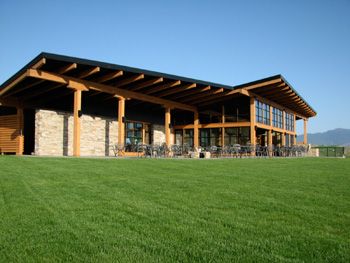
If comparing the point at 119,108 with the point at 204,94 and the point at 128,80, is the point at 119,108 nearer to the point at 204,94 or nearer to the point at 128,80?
the point at 128,80

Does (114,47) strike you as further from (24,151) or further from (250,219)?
(250,219)

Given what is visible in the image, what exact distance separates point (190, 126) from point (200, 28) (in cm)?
872

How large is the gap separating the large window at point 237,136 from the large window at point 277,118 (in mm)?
4139

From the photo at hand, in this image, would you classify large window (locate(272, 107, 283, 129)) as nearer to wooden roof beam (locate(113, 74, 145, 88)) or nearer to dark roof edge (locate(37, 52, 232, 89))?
dark roof edge (locate(37, 52, 232, 89))

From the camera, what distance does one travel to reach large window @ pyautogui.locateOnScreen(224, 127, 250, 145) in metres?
21.6

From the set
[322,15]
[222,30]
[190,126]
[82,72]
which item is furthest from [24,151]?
[322,15]

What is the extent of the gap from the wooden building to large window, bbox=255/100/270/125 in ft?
0.23

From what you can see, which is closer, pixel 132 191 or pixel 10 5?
pixel 132 191

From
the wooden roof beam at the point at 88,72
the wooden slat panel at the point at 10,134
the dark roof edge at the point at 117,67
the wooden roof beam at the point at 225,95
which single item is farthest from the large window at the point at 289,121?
the wooden slat panel at the point at 10,134

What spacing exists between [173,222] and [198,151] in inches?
638

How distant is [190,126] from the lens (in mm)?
23516

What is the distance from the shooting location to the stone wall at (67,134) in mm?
15750

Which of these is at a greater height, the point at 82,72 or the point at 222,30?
the point at 222,30

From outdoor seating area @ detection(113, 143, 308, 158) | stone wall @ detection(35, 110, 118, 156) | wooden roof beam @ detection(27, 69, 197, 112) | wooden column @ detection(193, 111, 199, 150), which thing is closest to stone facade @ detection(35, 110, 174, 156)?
stone wall @ detection(35, 110, 118, 156)
